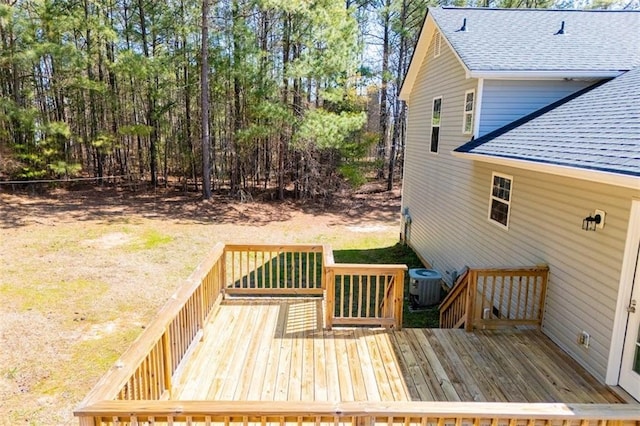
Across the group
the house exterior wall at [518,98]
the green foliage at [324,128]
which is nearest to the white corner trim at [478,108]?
the house exterior wall at [518,98]

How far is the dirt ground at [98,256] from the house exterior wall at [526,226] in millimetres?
3655

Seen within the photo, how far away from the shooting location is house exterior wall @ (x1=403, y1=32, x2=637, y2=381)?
438 centimetres

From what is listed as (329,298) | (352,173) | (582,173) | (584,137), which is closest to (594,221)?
(582,173)

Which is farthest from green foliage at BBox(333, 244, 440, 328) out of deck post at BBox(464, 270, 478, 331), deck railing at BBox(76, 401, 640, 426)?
deck railing at BBox(76, 401, 640, 426)

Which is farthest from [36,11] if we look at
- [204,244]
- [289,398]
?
[289,398]

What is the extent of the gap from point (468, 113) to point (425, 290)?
3.49m

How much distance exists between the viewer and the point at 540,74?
718cm

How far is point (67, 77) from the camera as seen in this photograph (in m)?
17.3

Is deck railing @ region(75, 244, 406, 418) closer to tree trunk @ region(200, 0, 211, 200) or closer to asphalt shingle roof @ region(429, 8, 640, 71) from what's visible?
asphalt shingle roof @ region(429, 8, 640, 71)

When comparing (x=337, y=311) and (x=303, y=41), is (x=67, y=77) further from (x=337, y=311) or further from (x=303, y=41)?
(x=337, y=311)

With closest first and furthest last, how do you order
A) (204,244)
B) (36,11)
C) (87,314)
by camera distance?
1. (87,314)
2. (204,244)
3. (36,11)

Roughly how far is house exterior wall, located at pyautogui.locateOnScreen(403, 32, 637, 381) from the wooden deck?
0.49m

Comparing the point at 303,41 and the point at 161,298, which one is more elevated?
the point at 303,41

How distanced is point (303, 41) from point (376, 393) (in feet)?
47.2
